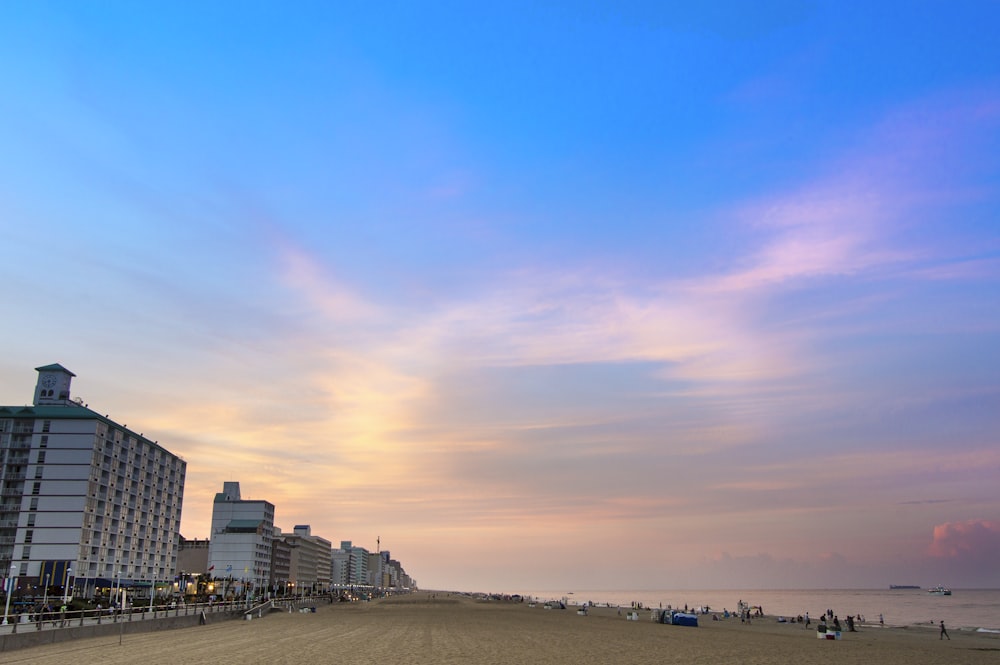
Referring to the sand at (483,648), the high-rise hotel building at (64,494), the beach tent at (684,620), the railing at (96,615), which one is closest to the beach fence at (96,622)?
the railing at (96,615)

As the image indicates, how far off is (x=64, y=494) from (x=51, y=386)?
22.6 metres

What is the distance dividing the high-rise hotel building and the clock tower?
6.2 inches

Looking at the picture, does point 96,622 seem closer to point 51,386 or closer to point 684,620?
point 684,620

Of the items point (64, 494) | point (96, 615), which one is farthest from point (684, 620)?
point (64, 494)

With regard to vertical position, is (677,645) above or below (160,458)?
below

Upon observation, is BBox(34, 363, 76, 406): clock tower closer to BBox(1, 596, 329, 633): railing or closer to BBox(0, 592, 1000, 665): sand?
BBox(1, 596, 329, 633): railing

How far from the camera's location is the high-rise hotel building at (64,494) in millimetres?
104625

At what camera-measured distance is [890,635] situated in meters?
62.4

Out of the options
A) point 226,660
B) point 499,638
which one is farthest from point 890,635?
point 226,660

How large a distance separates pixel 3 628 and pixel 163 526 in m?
116

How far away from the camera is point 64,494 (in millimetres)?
107875

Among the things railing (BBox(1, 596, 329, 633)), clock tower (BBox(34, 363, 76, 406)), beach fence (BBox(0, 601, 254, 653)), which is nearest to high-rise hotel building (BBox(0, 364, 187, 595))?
clock tower (BBox(34, 363, 76, 406))

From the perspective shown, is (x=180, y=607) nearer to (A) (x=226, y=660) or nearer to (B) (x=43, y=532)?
(A) (x=226, y=660)

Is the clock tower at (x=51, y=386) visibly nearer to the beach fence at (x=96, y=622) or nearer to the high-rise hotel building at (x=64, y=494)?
the high-rise hotel building at (x=64, y=494)
